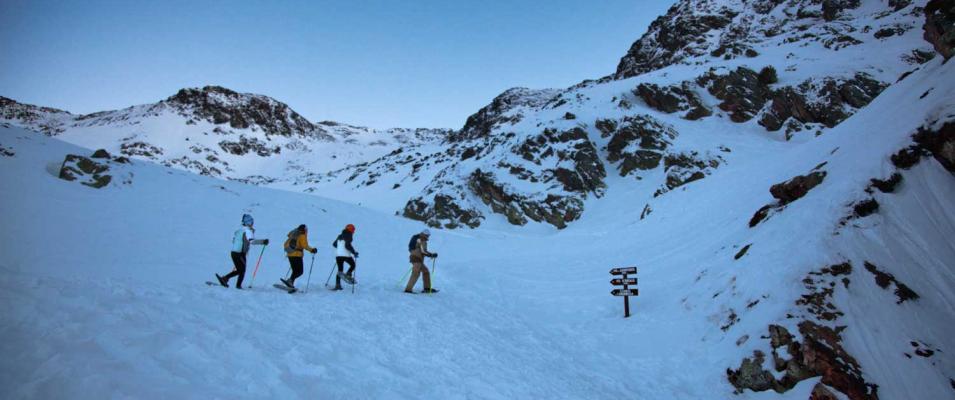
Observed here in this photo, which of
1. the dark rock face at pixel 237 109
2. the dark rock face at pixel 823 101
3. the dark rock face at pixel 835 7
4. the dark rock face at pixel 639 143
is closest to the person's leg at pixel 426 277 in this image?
the dark rock face at pixel 639 143

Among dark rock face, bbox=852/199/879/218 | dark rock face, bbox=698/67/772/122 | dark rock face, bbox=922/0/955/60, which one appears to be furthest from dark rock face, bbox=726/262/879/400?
dark rock face, bbox=698/67/772/122

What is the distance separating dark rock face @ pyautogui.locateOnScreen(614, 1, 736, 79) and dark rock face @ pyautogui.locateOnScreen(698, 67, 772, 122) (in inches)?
932

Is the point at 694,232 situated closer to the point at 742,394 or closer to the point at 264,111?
the point at 742,394

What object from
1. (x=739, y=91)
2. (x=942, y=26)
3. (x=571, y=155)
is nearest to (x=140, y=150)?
(x=571, y=155)

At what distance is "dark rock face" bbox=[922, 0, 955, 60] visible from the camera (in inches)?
510

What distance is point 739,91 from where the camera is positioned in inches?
2117

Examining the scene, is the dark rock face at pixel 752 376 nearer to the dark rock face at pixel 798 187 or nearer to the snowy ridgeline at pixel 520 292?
the snowy ridgeline at pixel 520 292

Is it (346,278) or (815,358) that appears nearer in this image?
(815,358)

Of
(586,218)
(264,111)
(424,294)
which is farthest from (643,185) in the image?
(264,111)

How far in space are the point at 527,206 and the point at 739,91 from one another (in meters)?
36.0

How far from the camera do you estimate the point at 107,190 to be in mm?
16562

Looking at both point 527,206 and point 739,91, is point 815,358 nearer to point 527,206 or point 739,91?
point 527,206

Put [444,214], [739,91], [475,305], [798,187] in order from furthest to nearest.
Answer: [739,91]
[444,214]
[475,305]
[798,187]

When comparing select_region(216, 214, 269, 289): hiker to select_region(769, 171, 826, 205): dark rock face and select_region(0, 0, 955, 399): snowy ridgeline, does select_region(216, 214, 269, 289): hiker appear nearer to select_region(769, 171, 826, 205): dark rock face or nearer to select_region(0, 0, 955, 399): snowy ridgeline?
select_region(0, 0, 955, 399): snowy ridgeline
